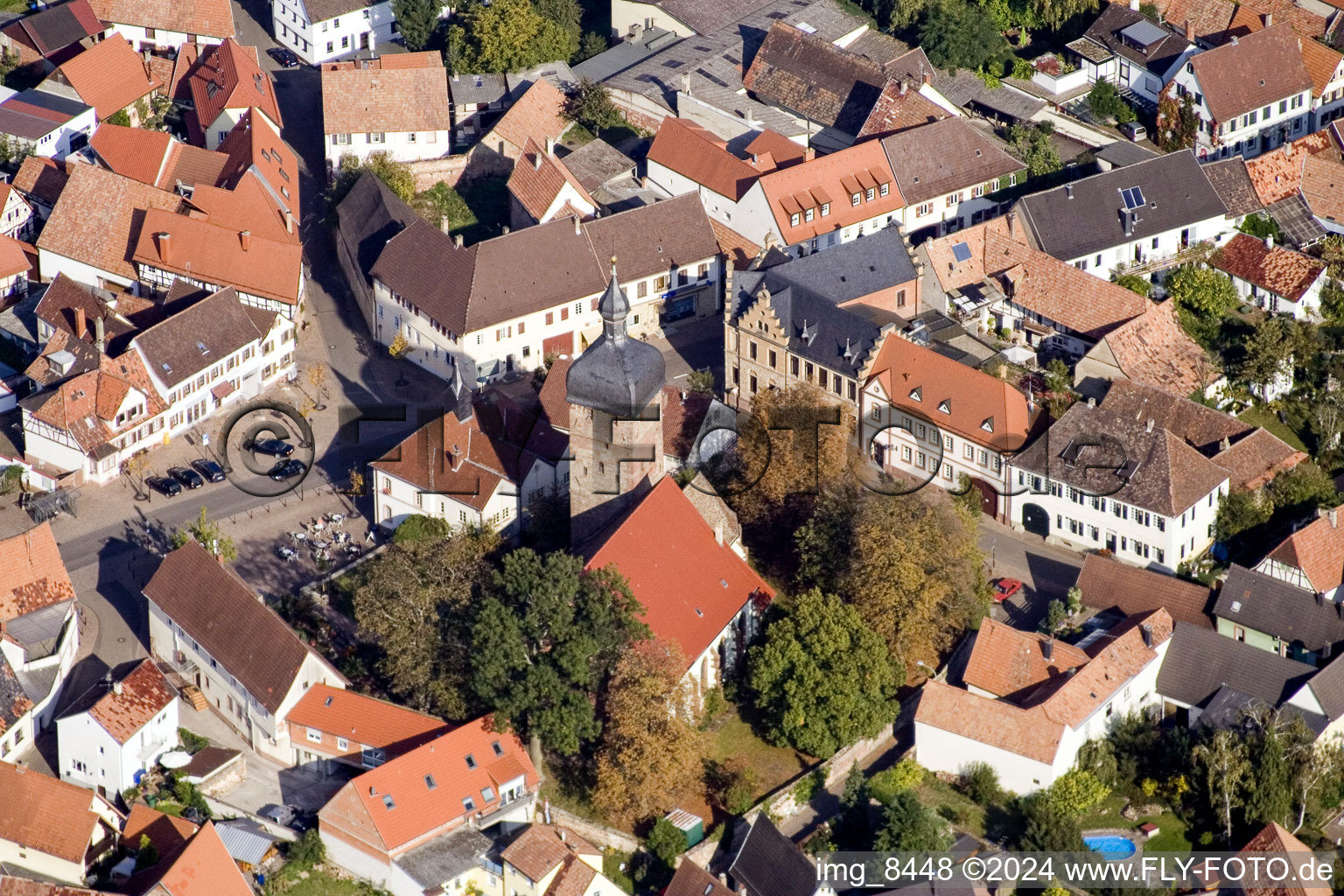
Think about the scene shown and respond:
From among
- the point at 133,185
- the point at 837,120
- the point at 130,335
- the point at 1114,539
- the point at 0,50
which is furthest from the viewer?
the point at 0,50

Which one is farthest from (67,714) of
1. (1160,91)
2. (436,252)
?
(1160,91)

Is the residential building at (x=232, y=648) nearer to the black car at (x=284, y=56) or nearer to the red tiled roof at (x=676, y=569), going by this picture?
the red tiled roof at (x=676, y=569)

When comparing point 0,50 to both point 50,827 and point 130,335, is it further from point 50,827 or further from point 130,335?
point 50,827

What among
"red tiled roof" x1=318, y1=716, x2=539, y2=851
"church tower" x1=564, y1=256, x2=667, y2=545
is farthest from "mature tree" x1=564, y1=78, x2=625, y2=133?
"red tiled roof" x1=318, y1=716, x2=539, y2=851

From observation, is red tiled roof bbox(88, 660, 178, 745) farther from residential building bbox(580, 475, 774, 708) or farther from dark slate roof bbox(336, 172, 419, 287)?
dark slate roof bbox(336, 172, 419, 287)

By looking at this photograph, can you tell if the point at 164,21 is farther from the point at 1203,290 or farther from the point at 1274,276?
the point at 1274,276

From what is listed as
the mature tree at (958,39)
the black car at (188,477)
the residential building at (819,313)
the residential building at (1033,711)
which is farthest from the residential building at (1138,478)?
the black car at (188,477)

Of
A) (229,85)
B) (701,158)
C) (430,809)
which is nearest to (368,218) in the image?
(229,85)
